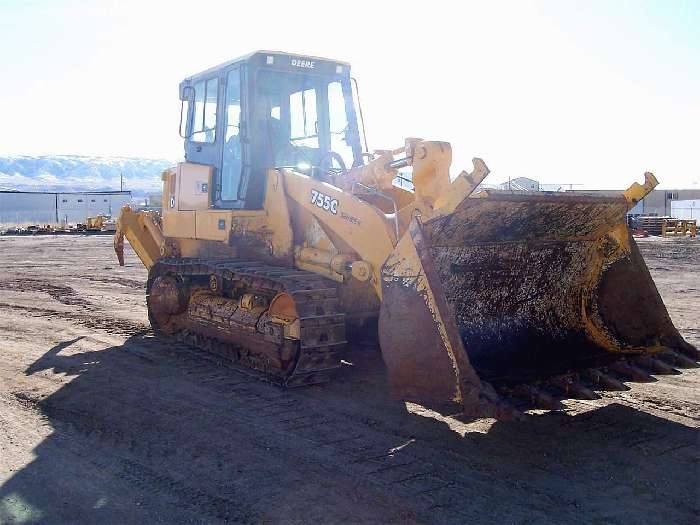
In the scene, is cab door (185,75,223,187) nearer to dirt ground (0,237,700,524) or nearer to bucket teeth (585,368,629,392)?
dirt ground (0,237,700,524)

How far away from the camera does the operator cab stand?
7988 mm

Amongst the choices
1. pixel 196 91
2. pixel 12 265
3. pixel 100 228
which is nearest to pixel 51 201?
pixel 100 228

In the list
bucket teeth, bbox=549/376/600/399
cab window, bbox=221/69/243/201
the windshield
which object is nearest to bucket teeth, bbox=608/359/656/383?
bucket teeth, bbox=549/376/600/399

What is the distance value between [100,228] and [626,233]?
4009cm

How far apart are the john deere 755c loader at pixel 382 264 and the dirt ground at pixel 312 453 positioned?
1.23 feet

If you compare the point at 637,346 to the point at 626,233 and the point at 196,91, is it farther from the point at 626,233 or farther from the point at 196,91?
the point at 196,91

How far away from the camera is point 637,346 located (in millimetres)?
6426

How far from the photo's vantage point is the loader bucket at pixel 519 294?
17.3 ft

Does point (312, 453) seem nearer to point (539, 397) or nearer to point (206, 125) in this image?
point (539, 397)

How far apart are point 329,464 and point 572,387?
1926 mm

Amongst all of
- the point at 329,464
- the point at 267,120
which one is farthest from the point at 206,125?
the point at 329,464

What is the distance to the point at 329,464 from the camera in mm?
4891

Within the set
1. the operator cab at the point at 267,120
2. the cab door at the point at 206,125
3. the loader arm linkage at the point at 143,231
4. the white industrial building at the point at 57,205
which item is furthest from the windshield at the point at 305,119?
the white industrial building at the point at 57,205

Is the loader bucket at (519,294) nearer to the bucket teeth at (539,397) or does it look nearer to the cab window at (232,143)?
the bucket teeth at (539,397)
